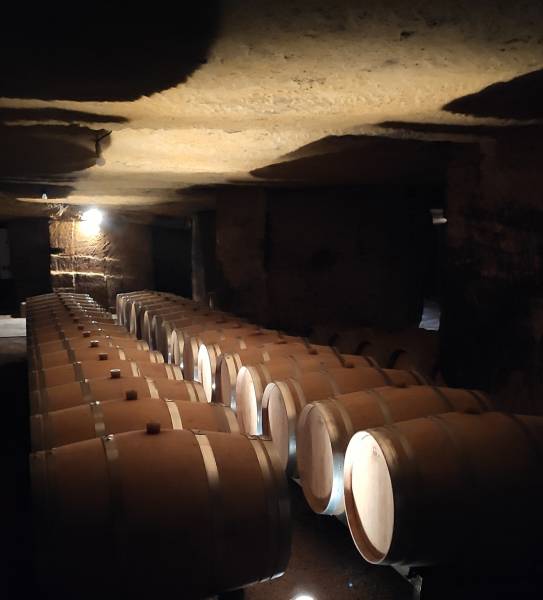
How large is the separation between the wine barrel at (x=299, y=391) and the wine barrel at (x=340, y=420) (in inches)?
6.6

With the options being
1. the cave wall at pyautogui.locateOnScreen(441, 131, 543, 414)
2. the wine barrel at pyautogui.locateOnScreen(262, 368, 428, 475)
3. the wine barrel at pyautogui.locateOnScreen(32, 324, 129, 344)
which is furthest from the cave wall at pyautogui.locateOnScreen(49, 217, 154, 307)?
the wine barrel at pyautogui.locateOnScreen(262, 368, 428, 475)

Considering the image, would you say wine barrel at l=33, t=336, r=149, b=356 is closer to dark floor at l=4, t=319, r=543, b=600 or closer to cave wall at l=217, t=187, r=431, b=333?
dark floor at l=4, t=319, r=543, b=600

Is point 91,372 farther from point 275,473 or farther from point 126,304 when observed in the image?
point 126,304

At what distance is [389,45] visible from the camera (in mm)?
1916

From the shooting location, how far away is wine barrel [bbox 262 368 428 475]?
117 inches

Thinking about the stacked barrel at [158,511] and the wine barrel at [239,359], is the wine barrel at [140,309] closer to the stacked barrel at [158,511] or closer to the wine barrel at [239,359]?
the wine barrel at [239,359]

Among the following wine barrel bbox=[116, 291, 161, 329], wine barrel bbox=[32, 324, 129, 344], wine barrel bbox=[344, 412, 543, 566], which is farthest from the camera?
wine barrel bbox=[116, 291, 161, 329]

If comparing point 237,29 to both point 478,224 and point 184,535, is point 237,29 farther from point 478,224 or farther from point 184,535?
point 478,224

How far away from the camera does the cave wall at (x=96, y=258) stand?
1091cm

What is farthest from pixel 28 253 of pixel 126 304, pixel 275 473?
pixel 275 473

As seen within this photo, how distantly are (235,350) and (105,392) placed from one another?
4.54 ft

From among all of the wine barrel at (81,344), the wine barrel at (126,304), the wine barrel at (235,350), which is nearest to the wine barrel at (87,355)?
the wine barrel at (81,344)

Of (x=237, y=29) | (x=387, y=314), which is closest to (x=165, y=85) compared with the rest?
(x=237, y=29)

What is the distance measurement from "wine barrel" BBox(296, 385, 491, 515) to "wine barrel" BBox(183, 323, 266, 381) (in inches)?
73.6
